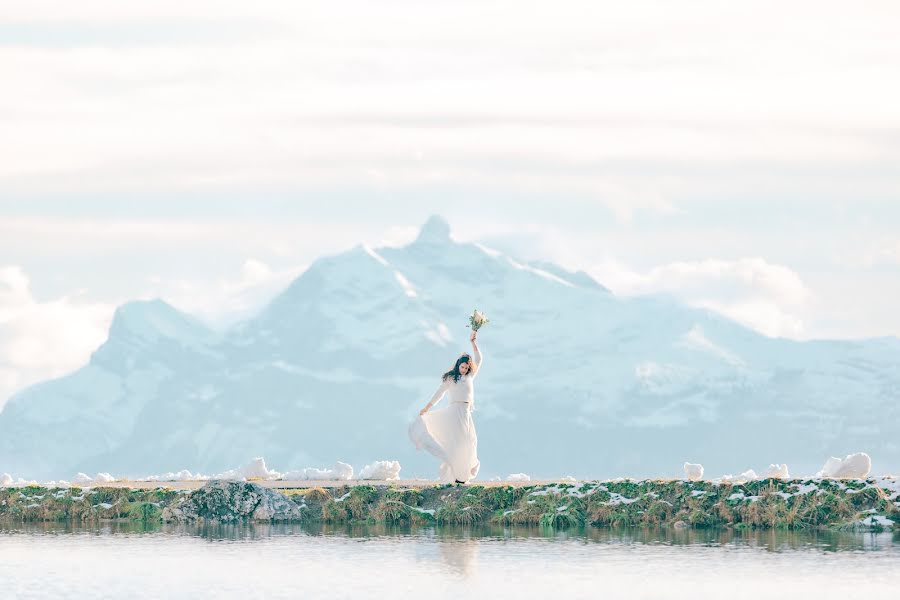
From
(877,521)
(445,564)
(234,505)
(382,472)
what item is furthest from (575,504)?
(445,564)

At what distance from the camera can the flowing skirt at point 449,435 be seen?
48.8 m

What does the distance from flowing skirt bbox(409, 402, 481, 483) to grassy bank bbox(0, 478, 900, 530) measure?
865 millimetres

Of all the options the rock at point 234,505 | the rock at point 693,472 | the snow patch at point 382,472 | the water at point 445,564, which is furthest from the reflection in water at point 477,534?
the snow patch at point 382,472

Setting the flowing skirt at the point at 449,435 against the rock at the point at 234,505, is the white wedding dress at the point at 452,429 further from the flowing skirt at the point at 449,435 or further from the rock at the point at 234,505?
the rock at the point at 234,505

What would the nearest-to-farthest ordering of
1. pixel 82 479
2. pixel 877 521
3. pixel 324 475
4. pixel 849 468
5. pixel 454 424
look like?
pixel 877 521 < pixel 454 424 < pixel 849 468 < pixel 324 475 < pixel 82 479

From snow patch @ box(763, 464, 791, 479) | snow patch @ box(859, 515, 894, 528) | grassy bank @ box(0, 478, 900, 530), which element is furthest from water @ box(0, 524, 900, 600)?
snow patch @ box(763, 464, 791, 479)

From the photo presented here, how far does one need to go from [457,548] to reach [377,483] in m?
11.6

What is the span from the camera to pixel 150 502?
168 ft

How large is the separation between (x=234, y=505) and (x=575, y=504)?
945cm

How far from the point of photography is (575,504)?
156 ft

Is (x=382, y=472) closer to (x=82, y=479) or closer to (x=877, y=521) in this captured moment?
(x=82, y=479)

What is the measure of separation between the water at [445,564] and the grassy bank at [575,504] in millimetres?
1503

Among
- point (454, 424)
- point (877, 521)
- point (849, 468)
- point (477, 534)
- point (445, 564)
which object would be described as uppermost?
point (454, 424)

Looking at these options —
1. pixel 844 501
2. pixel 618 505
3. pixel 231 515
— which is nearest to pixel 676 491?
pixel 618 505
